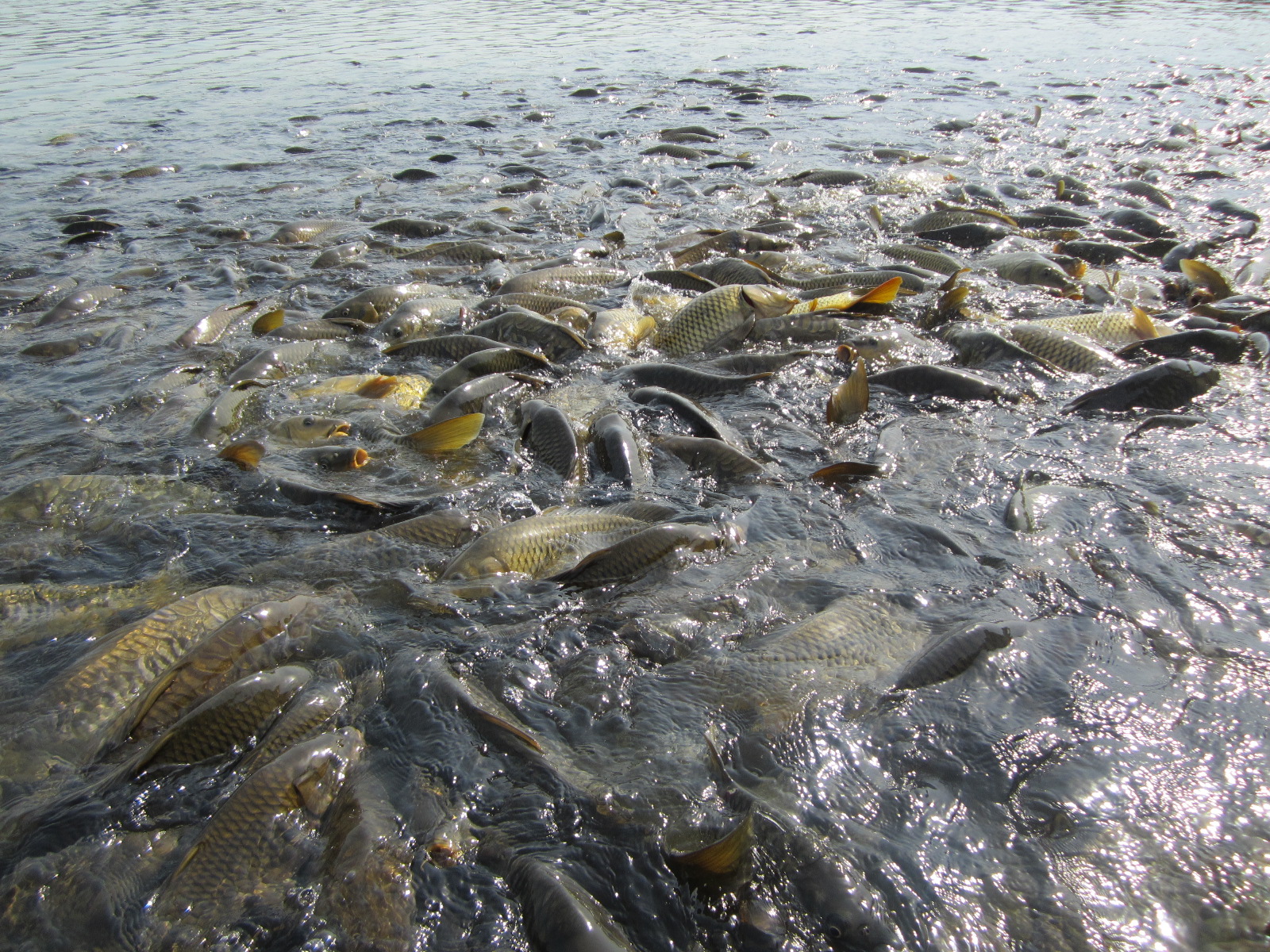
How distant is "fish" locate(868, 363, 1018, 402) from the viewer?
14.6ft

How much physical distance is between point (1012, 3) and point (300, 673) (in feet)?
92.0

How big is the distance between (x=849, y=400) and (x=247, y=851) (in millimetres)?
3409

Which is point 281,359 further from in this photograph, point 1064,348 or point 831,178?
point 831,178

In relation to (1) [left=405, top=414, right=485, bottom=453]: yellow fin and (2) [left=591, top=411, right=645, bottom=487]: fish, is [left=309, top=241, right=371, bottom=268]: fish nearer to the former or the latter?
(1) [left=405, top=414, right=485, bottom=453]: yellow fin

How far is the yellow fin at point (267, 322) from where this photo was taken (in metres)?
5.60

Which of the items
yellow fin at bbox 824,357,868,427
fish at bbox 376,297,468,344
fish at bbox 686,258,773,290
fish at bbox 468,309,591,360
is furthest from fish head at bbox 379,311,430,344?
yellow fin at bbox 824,357,868,427

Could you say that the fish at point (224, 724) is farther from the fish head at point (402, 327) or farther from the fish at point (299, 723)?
the fish head at point (402, 327)

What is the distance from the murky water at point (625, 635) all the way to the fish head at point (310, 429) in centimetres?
4

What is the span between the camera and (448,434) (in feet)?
13.5

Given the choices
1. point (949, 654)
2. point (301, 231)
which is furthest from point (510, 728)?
point (301, 231)

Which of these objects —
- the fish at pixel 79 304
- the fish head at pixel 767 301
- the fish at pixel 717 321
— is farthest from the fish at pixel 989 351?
the fish at pixel 79 304

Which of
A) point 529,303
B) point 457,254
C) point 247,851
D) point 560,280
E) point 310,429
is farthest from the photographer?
point 457,254

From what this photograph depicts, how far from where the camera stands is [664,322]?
5.52m

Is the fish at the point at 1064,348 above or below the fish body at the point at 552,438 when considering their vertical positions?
above
